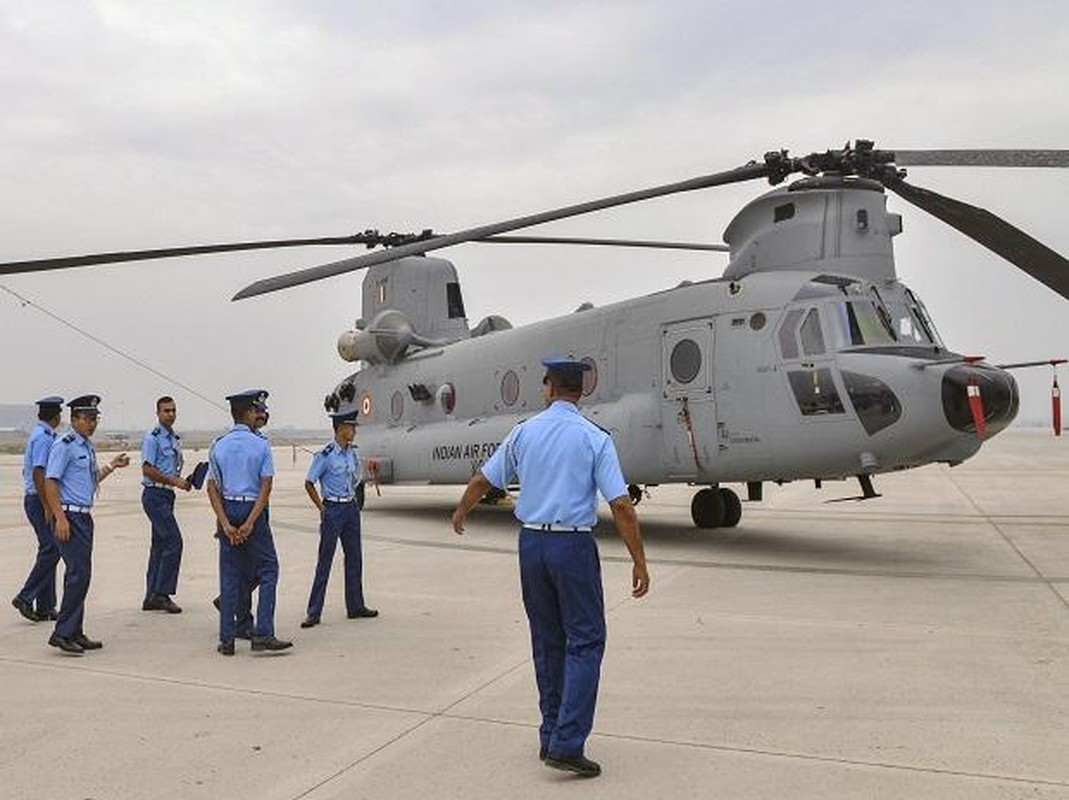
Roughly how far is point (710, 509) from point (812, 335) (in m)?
3.79

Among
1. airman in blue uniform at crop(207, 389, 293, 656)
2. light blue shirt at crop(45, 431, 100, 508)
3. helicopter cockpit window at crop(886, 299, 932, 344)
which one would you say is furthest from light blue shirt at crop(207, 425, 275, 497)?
helicopter cockpit window at crop(886, 299, 932, 344)

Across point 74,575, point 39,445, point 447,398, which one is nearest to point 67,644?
point 74,575

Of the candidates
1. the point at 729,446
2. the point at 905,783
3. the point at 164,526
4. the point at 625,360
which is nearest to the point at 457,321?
the point at 625,360

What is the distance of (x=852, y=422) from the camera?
10430 millimetres

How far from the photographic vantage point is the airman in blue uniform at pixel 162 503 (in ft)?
26.4

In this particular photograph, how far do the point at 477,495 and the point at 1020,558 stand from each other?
8338 mm

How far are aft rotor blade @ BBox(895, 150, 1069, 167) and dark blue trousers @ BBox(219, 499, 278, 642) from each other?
24.5 ft

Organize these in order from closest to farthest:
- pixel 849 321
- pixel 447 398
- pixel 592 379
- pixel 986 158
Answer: pixel 986 158 → pixel 849 321 → pixel 592 379 → pixel 447 398

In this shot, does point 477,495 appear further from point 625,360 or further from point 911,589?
point 625,360

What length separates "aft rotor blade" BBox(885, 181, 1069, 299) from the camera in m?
9.32

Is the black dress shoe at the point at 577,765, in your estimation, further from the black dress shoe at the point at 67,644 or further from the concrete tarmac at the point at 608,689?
the black dress shoe at the point at 67,644

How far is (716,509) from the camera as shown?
1384 centimetres

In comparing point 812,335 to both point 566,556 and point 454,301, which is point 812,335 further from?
point 454,301

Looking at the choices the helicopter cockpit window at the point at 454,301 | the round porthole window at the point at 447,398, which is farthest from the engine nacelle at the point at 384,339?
the round porthole window at the point at 447,398
